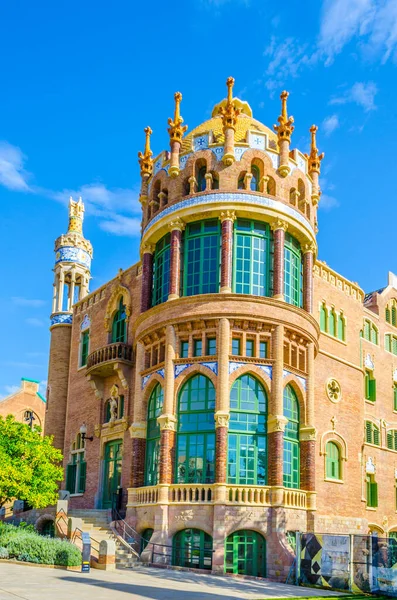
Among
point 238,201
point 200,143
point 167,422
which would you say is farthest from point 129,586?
point 200,143

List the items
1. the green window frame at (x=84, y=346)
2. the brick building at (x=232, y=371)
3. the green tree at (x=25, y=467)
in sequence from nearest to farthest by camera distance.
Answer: the brick building at (x=232, y=371) → the green tree at (x=25, y=467) → the green window frame at (x=84, y=346)

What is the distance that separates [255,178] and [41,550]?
1641 cm

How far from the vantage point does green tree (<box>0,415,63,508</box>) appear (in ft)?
89.7

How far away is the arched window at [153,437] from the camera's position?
28.6 metres

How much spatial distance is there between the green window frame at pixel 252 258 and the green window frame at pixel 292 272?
98 centimetres

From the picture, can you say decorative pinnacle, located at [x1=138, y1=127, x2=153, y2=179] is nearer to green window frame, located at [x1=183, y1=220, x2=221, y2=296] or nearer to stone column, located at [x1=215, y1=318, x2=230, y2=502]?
green window frame, located at [x1=183, y1=220, x2=221, y2=296]

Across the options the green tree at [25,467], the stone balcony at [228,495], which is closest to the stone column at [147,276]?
the green tree at [25,467]

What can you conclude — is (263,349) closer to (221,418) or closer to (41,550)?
(221,418)

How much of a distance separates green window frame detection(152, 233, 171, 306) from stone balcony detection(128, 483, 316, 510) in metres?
7.80

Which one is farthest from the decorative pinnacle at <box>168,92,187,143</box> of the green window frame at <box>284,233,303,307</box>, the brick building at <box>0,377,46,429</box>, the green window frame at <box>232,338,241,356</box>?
the brick building at <box>0,377,46,429</box>

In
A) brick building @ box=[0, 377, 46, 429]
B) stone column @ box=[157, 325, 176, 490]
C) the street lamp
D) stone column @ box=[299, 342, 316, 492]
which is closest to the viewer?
stone column @ box=[157, 325, 176, 490]

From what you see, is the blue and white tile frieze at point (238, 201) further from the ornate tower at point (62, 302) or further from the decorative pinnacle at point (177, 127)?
the ornate tower at point (62, 302)

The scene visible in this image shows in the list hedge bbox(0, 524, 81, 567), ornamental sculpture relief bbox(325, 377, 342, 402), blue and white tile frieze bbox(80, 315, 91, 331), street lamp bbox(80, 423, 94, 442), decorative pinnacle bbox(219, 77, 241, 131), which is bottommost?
hedge bbox(0, 524, 81, 567)

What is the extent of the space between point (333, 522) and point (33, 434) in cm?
→ 1300
